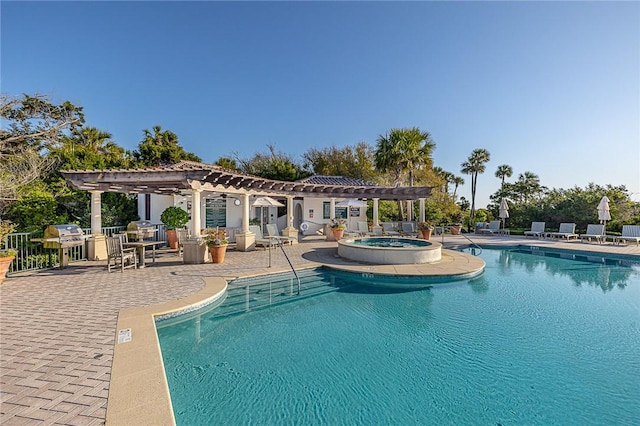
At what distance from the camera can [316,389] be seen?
147 inches

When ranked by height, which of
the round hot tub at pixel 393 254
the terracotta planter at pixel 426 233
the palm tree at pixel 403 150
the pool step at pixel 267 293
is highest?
the palm tree at pixel 403 150

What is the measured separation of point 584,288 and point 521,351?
5.87 m

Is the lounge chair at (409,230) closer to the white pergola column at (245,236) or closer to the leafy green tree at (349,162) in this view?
the white pergola column at (245,236)

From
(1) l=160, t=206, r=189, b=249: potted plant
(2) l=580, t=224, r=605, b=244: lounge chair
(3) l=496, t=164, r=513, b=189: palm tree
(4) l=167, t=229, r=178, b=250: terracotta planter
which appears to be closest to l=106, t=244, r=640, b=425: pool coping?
(1) l=160, t=206, r=189, b=249: potted plant

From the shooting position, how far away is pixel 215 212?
17328 millimetres

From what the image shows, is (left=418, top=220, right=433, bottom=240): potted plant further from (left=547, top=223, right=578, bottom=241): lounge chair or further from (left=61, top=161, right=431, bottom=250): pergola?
(left=547, top=223, right=578, bottom=241): lounge chair

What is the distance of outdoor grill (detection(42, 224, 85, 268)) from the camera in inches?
342

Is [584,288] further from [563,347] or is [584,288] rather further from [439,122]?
[439,122]

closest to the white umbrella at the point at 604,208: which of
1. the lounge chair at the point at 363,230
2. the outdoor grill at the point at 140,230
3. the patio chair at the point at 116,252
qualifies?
the lounge chair at the point at 363,230

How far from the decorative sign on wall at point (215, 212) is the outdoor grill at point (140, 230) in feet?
11.5

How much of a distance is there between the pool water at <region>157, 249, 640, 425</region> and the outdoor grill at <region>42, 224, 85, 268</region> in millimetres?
5726

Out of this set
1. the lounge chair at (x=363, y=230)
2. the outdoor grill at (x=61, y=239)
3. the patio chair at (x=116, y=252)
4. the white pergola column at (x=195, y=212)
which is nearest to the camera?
the patio chair at (x=116, y=252)

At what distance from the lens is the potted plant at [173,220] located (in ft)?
42.0

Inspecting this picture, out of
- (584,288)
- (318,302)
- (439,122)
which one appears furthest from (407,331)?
(439,122)
